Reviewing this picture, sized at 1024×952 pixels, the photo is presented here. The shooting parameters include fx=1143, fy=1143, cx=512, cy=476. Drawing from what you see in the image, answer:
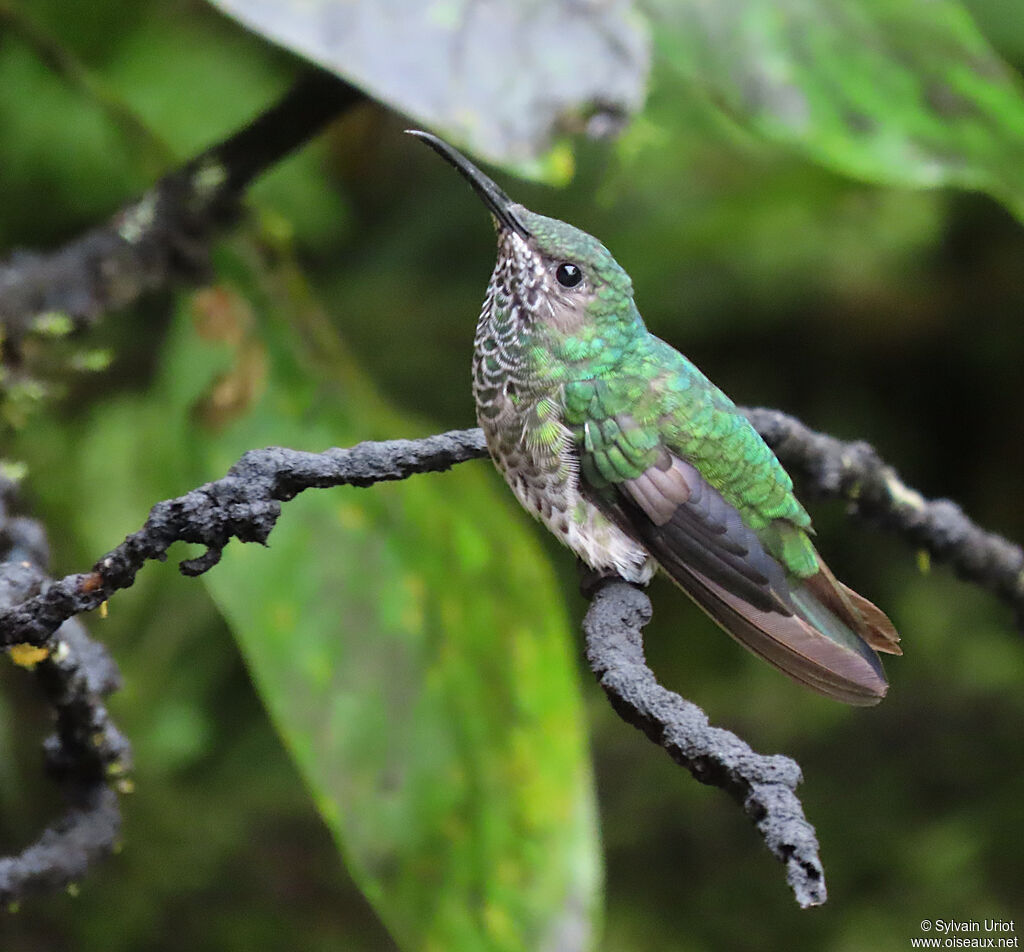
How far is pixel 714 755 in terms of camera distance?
27.9 inches

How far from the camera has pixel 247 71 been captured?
107 inches

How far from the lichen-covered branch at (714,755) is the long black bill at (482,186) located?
0.35 m

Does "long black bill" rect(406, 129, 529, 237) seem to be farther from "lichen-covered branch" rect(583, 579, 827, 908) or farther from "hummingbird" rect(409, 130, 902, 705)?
"lichen-covered branch" rect(583, 579, 827, 908)

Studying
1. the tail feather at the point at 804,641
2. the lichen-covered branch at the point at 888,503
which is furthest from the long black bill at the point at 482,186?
the lichen-covered branch at the point at 888,503

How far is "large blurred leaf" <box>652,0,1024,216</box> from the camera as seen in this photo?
1.62 m

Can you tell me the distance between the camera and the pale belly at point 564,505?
0.97m

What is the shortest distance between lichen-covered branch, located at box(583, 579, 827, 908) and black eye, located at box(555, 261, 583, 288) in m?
0.30

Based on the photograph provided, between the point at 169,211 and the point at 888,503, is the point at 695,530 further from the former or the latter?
the point at 169,211

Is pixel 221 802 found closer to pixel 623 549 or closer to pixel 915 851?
pixel 915 851

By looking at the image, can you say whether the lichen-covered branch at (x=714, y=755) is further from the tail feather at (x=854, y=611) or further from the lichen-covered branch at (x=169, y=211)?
the lichen-covered branch at (x=169, y=211)

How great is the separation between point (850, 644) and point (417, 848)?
82 centimetres

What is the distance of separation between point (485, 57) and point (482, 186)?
48cm

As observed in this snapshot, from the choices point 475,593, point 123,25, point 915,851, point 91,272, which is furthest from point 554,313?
point 915,851

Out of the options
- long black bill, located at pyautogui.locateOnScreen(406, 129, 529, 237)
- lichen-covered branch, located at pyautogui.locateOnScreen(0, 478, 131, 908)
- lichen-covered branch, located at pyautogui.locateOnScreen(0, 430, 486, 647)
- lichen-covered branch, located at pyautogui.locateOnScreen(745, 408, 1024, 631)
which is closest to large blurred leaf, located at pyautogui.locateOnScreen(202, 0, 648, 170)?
long black bill, located at pyautogui.locateOnScreen(406, 129, 529, 237)
